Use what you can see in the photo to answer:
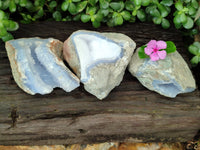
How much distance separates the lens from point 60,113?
1776 mm

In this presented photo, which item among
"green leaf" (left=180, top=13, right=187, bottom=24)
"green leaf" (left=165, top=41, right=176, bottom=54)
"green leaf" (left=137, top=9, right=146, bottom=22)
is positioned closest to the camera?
"green leaf" (left=165, top=41, right=176, bottom=54)

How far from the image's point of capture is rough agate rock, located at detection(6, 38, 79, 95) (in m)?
1.61

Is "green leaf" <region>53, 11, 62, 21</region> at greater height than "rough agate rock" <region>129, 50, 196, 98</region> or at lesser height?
greater

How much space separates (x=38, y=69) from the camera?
1.64 meters

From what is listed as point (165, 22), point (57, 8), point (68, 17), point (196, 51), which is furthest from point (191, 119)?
point (57, 8)

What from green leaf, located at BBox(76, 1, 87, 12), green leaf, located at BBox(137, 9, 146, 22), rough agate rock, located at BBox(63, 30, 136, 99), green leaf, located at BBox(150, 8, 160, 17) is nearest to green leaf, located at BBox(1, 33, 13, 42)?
rough agate rock, located at BBox(63, 30, 136, 99)

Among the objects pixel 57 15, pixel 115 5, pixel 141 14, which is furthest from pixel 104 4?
pixel 57 15

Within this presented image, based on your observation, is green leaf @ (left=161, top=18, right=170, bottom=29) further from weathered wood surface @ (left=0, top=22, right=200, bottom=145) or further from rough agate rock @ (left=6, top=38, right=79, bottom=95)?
rough agate rock @ (left=6, top=38, right=79, bottom=95)

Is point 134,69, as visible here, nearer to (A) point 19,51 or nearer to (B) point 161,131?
(B) point 161,131

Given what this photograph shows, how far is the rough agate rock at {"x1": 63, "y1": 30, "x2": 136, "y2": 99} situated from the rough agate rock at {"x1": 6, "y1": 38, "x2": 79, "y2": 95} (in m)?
0.11

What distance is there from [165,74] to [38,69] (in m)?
0.94

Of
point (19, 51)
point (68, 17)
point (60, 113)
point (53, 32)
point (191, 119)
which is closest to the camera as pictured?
point (19, 51)

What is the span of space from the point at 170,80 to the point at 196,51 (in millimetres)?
510

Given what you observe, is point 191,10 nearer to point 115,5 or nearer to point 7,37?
point 115,5
